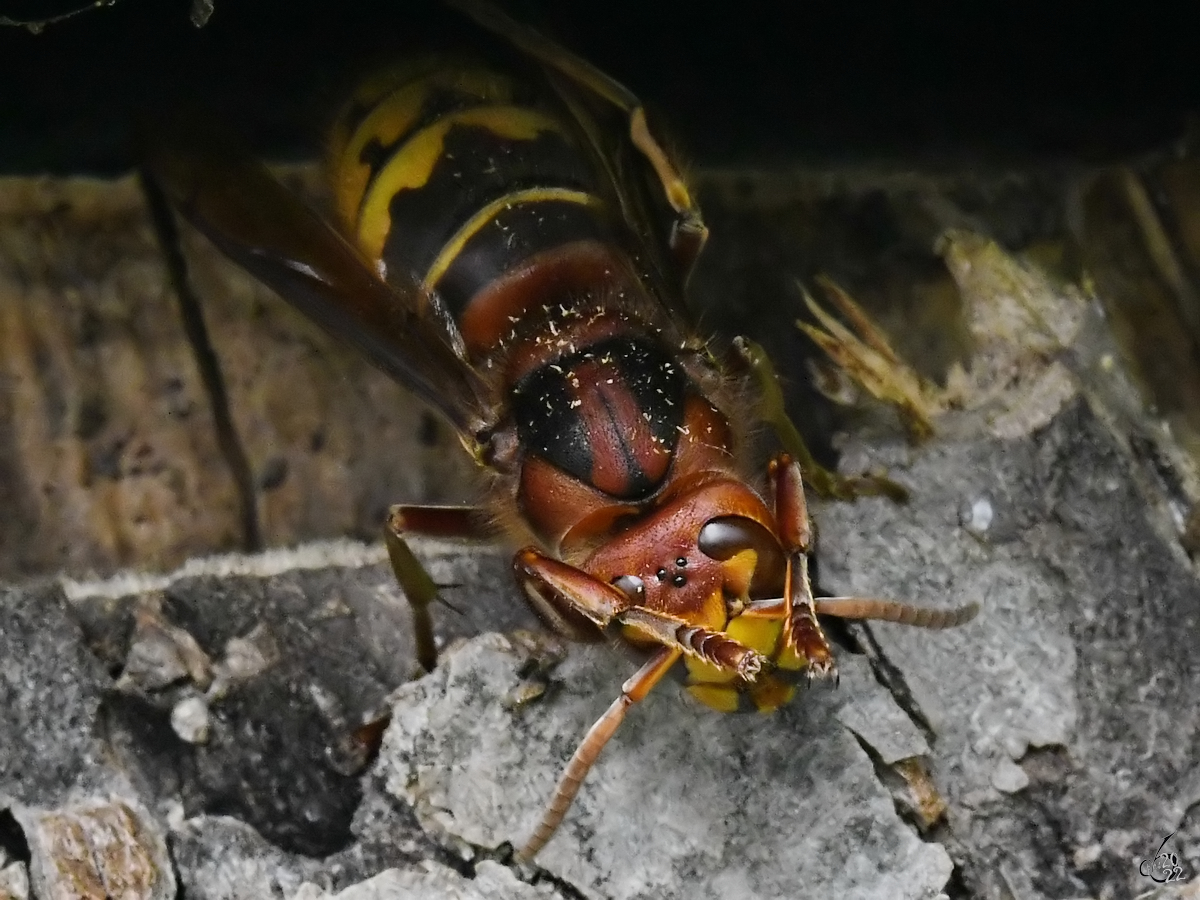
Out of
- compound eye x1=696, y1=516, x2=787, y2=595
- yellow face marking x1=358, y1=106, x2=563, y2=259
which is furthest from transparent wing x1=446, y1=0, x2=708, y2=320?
compound eye x1=696, y1=516, x2=787, y2=595

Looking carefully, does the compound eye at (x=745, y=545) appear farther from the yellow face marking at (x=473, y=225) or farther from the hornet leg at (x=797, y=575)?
the yellow face marking at (x=473, y=225)

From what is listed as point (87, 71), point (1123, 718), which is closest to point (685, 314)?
point (1123, 718)

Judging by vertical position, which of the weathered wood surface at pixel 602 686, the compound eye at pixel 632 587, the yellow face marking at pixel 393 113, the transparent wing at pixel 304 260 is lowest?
the weathered wood surface at pixel 602 686

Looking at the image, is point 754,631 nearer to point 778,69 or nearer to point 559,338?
point 559,338

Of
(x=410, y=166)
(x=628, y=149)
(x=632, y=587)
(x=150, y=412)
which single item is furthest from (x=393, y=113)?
(x=632, y=587)

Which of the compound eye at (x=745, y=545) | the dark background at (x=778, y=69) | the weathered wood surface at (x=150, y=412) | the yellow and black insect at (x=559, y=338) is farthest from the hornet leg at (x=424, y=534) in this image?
the dark background at (x=778, y=69)

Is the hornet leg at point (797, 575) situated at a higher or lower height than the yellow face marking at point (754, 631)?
higher

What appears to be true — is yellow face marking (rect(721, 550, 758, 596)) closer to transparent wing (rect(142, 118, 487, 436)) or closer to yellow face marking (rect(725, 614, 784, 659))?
yellow face marking (rect(725, 614, 784, 659))

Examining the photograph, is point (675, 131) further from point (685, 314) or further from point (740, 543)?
point (740, 543)
